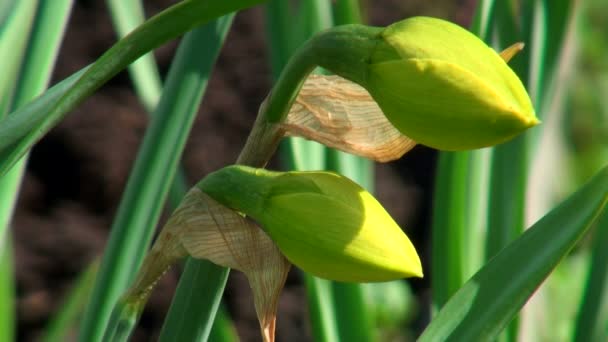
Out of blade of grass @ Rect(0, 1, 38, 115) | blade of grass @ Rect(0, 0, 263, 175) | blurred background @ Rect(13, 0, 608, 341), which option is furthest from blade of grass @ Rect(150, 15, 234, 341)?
blurred background @ Rect(13, 0, 608, 341)

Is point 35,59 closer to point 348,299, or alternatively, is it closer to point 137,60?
point 137,60

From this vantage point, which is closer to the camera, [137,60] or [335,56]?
[335,56]

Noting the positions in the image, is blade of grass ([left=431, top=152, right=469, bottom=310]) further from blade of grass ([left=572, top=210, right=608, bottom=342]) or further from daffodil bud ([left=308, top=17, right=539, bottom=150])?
daffodil bud ([left=308, top=17, right=539, bottom=150])

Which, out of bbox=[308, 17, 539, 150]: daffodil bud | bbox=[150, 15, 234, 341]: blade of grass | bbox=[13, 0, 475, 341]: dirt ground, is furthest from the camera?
bbox=[13, 0, 475, 341]: dirt ground

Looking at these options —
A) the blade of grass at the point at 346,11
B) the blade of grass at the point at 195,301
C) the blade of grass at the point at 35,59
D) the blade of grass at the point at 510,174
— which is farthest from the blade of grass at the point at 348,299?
the blade of grass at the point at 195,301

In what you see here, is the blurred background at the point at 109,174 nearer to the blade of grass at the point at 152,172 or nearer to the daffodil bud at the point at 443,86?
the blade of grass at the point at 152,172

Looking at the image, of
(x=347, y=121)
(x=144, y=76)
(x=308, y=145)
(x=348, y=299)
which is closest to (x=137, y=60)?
(x=144, y=76)
